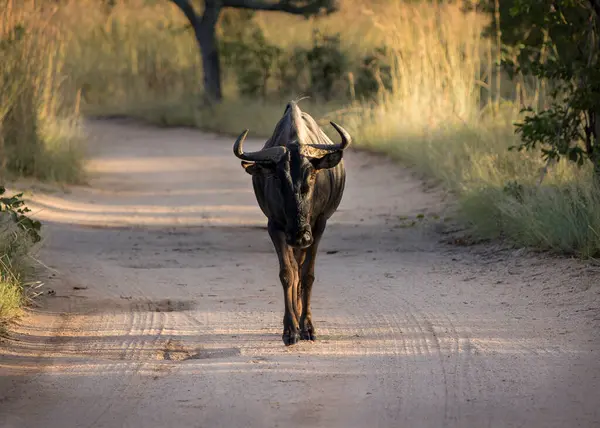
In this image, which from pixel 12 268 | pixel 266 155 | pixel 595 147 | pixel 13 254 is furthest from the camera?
pixel 595 147

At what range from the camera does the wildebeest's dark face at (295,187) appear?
6.74 m

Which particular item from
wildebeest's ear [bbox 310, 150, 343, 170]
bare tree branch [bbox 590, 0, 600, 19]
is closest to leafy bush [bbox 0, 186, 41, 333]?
wildebeest's ear [bbox 310, 150, 343, 170]

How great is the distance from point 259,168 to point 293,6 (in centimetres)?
1908

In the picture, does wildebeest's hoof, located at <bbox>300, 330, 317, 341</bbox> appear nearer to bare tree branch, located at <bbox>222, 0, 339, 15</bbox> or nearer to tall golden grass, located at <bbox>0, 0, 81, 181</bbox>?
tall golden grass, located at <bbox>0, 0, 81, 181</bbox>

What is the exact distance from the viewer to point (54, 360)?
6.85m

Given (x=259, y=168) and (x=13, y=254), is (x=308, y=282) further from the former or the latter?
(x=13, y=254)

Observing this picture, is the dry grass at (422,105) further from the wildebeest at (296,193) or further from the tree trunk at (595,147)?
the wildebeest at (296,193)

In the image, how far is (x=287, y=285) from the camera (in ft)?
23.8

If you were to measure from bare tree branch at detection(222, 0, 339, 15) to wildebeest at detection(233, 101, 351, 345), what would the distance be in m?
17.3

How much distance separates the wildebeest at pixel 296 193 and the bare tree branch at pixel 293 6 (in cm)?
1730

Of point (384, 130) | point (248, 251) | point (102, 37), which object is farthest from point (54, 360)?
point (102, 37)

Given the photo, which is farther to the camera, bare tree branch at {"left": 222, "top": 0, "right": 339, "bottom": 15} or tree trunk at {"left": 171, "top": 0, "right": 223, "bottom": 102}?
tree trunk at {"left": 171, "top": 0, "right": 223, "bottom": 102}

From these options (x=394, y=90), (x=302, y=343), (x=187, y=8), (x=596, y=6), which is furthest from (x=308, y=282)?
(x=187, y=8)

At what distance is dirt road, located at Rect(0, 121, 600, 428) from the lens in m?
5.73
